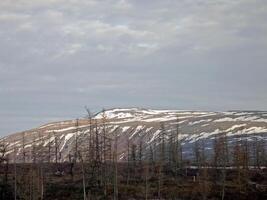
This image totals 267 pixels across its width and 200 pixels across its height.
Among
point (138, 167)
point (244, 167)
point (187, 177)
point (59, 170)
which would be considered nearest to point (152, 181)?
point (187, 177)

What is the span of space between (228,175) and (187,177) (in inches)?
297

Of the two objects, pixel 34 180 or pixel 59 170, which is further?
pixel 59 170

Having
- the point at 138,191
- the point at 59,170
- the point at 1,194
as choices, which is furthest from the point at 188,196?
the point at 59,170

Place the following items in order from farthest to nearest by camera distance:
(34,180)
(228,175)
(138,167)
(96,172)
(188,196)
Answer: (138,167) → (228,175) → (96,172) → (188,196) → (34,180)

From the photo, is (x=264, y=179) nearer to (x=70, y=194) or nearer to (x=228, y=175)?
(x=228, y=175)

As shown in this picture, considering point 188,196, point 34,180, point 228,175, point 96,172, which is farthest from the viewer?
point 228,175

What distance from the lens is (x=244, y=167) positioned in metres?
95.8

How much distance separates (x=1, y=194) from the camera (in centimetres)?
8119

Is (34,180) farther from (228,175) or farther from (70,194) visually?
(228,175)

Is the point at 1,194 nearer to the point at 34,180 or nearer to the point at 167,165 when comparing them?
the point at 34,180

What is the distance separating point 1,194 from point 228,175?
41.1 metres

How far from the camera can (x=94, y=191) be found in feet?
270

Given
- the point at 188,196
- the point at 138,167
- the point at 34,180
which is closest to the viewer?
the point at 34,180

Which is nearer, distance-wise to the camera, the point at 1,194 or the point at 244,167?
the point at 1,194
